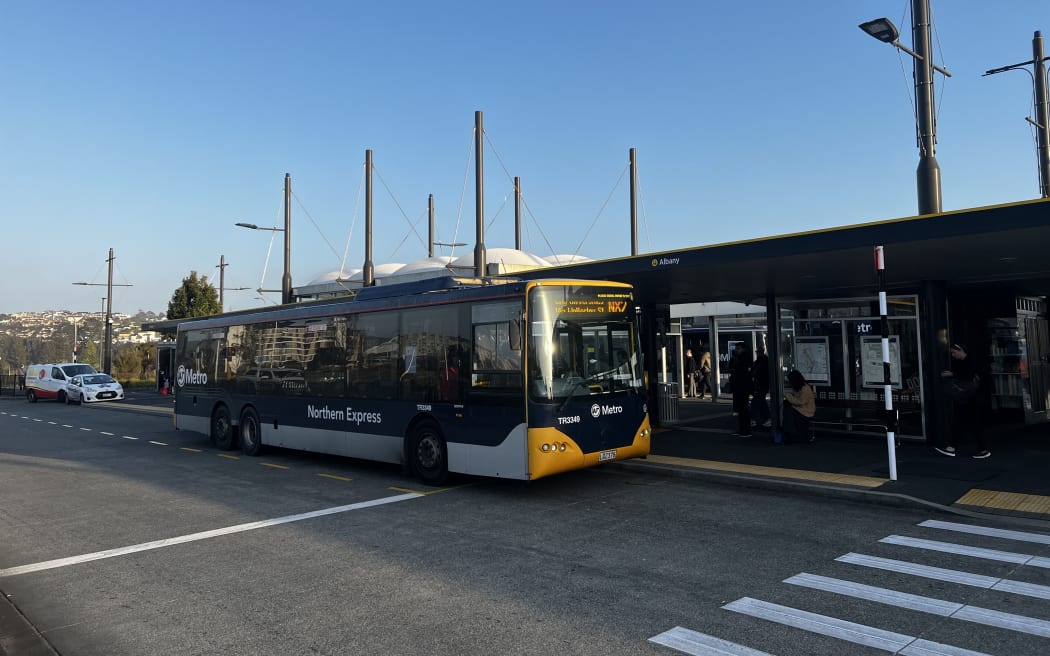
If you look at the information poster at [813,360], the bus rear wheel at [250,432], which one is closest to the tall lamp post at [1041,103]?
the information poster at [813,360]

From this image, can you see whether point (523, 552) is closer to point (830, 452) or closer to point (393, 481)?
point (393, 481)

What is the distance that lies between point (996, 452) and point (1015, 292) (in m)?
5.88

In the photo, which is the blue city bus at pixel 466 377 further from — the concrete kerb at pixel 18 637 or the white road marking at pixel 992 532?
the concrete kerb at pixel 18 637

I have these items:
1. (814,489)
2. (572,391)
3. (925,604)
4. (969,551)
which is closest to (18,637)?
(572,391)

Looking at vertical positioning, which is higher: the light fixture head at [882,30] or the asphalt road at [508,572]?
the light fixture head at [882,30]

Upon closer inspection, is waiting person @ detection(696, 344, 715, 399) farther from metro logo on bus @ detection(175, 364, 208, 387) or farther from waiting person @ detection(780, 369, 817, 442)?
metro logo on bus @ detection(175, 364, 208, 387)

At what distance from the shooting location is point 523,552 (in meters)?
7.19

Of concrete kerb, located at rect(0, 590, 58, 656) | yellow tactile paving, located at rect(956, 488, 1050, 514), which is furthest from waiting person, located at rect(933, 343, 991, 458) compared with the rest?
concrete kerb, located at rect(0, 590, 58, 656)

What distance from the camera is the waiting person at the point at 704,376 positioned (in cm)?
2642

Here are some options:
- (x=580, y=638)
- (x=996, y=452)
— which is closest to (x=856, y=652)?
(x=580, y=638)

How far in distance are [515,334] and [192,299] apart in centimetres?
4928

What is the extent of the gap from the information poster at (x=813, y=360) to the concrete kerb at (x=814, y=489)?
18.2 ft

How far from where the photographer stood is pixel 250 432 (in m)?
15.4

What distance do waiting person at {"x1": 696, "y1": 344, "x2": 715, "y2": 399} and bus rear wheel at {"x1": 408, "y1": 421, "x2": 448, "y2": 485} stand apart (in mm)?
16981
